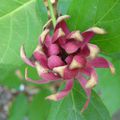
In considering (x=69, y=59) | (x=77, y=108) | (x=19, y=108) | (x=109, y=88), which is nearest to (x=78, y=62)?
(x=69, y=59)

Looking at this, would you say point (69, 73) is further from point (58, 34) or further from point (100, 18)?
point (100, 18)

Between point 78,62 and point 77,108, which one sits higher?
point 78,62

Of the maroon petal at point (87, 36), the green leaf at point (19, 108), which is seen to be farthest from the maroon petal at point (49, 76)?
the green leaf at point (19, 108)

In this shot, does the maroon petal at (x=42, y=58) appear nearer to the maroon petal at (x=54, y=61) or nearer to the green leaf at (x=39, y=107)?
the maroon petal at (x=54, y=61)

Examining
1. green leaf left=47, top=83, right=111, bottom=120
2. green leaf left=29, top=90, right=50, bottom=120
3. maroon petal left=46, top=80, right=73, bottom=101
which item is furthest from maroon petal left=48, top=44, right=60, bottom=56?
green leaf left=29, top=90, right=50, bottom=120

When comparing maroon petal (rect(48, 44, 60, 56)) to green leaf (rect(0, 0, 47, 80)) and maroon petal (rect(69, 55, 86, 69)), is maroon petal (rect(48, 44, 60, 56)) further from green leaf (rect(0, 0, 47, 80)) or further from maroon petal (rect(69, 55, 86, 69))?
green leaf (rect(0, 0, 47, 80))

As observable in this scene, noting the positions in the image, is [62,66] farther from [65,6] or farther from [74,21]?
[65,6]
